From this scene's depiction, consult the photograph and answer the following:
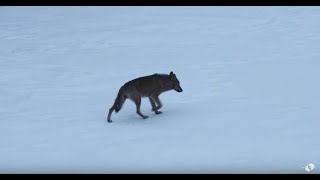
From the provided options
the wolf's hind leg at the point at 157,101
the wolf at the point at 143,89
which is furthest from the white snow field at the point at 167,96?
the wolf at the point at 143,89

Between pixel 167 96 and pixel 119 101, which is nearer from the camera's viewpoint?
pixel 119 101

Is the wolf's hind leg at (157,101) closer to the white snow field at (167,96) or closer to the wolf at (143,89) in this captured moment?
the wolf at (143,89)

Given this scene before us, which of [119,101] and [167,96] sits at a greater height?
[167,96]

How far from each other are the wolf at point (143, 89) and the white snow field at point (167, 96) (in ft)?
1.08

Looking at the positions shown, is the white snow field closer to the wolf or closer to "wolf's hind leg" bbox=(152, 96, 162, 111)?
"wolf's hind leg" bbox=(152, 96, 162, 111)

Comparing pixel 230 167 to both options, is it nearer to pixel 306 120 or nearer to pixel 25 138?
pixel 306 120

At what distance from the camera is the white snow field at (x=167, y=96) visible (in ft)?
27.4

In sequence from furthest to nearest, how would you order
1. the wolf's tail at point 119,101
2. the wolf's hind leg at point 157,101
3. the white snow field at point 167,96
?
the wolf's hind leg at point 157,101 → the wolf's tail at point 119,101 → the white snow field at point 167,96

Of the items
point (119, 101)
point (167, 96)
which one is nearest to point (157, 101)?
point (119, 101)

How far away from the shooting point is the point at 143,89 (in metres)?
10.0

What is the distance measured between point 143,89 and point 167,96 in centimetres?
196

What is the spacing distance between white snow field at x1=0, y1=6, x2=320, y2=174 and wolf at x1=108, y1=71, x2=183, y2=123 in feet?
1.08

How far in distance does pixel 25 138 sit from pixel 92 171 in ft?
6.33

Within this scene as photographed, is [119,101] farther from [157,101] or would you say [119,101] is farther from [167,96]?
[167,96]
